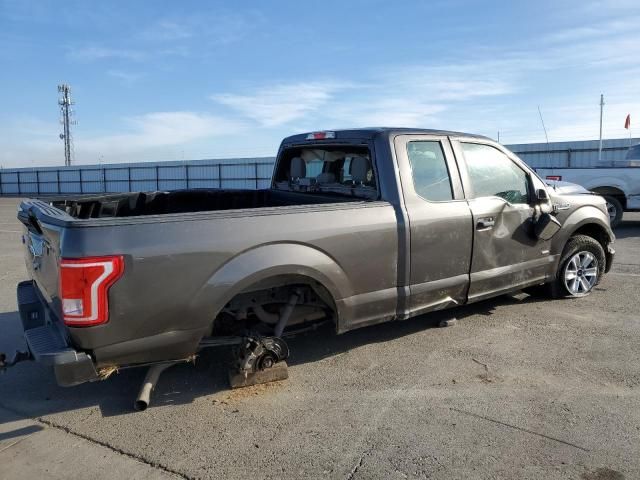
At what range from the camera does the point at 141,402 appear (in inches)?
136

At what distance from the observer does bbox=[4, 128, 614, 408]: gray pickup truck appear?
308 cm

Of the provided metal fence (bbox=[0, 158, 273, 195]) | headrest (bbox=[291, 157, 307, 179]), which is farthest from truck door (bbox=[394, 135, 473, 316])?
metal fence (bbox=[0, 158, 273, 195])

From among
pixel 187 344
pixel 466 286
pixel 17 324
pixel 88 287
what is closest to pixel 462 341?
pixel 466 286

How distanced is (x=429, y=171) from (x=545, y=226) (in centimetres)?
151

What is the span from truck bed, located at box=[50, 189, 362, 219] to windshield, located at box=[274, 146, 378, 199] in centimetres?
10

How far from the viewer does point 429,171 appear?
4.58 metres

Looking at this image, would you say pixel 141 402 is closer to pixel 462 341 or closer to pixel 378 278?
pixel 378 278

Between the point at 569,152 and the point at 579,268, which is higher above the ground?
the point at 569,152

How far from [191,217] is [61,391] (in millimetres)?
1818

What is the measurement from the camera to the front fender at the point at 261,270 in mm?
3361

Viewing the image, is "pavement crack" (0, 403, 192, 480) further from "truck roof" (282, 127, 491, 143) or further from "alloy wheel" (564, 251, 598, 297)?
"alloy wheel" (564, 251, 598, 297)

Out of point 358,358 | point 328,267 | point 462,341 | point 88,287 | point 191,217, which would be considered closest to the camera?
point 88,287

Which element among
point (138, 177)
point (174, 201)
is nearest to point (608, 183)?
point (174, 201)

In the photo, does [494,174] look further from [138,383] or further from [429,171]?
[138,383]
